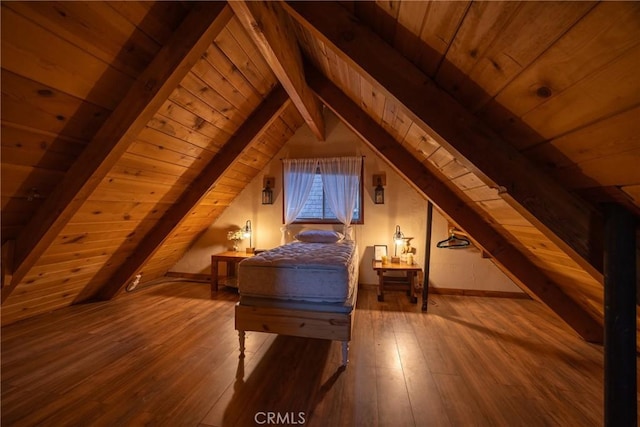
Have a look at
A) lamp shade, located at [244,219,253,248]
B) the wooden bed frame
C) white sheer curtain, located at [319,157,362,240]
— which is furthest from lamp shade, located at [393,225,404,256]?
lamp shade, located at [244,219,253,248]

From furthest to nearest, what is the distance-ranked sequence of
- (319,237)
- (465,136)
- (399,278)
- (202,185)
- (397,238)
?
(399,278)
(397,238)
(319,237)
(202,185)
(465,136)

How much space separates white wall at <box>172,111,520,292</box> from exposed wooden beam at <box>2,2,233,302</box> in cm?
244

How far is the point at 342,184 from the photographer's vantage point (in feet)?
11.7

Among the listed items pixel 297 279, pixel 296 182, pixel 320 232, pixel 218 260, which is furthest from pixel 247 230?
pixel 297 279

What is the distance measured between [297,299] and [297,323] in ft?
0.56

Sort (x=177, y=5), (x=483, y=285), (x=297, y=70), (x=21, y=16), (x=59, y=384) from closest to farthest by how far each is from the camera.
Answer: (x=21, y=16) → (x=177, y=5) → (x=59, y=384) → (x=297, y=70) → (x=483, y=285)

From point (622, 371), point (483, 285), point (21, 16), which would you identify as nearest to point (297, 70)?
point (21, 16)

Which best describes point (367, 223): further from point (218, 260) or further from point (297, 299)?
point (218, 260)

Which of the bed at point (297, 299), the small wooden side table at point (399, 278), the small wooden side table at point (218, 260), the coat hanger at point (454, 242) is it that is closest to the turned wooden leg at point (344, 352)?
the bed at point (297, 299)

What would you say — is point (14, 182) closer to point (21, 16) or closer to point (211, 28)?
point (21, 16)

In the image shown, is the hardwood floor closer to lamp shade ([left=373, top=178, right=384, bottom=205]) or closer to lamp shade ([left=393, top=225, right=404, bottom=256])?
lamp shade ([left=393, top=225, right=404, bottom=256])

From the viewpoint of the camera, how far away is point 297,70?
1963 mm

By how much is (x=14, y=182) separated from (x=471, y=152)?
8.40 ft

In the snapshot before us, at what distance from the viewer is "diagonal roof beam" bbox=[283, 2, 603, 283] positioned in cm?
102
